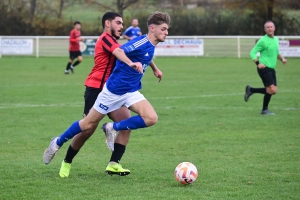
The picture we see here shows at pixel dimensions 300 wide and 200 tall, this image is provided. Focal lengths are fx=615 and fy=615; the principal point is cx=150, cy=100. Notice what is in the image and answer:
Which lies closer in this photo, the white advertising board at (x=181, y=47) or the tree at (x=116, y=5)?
the white advertising board at (x=181, y=47)

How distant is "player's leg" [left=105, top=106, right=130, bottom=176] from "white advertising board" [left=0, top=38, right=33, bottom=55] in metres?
28.3

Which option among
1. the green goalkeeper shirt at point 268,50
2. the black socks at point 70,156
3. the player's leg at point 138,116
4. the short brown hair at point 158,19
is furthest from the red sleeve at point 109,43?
the green goalkeeper shirt at point 268,50

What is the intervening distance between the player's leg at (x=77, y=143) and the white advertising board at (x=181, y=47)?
1026 inches

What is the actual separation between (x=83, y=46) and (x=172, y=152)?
86.2 feet

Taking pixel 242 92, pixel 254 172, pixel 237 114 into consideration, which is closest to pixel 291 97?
pixel 242 92

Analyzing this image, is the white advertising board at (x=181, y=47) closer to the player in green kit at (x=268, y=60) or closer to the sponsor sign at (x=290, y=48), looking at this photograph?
the sponsor sign at (x=290, y=48)

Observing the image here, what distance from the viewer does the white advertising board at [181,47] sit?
3347 centimetres

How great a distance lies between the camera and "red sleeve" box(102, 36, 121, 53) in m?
7.04

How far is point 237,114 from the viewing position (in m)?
13.2

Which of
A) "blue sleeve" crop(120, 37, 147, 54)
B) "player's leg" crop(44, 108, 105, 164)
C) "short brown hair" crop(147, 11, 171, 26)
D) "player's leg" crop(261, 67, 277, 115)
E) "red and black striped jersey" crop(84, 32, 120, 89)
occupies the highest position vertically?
"short brown hair" crop(147, 11, 171, 26)

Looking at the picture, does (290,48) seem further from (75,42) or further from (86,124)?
(86,124)

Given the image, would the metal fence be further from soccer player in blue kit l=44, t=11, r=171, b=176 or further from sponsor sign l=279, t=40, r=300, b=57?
soccer player in blue kit l=44, t=11, r=171, b=176

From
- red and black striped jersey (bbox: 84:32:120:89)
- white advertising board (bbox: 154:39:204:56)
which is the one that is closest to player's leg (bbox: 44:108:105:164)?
red and black striped jersey (bbox: 84:32:120:89)

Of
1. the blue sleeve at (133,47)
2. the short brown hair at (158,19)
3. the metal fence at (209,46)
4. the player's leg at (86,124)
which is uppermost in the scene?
the short brown hair at (158,19)
